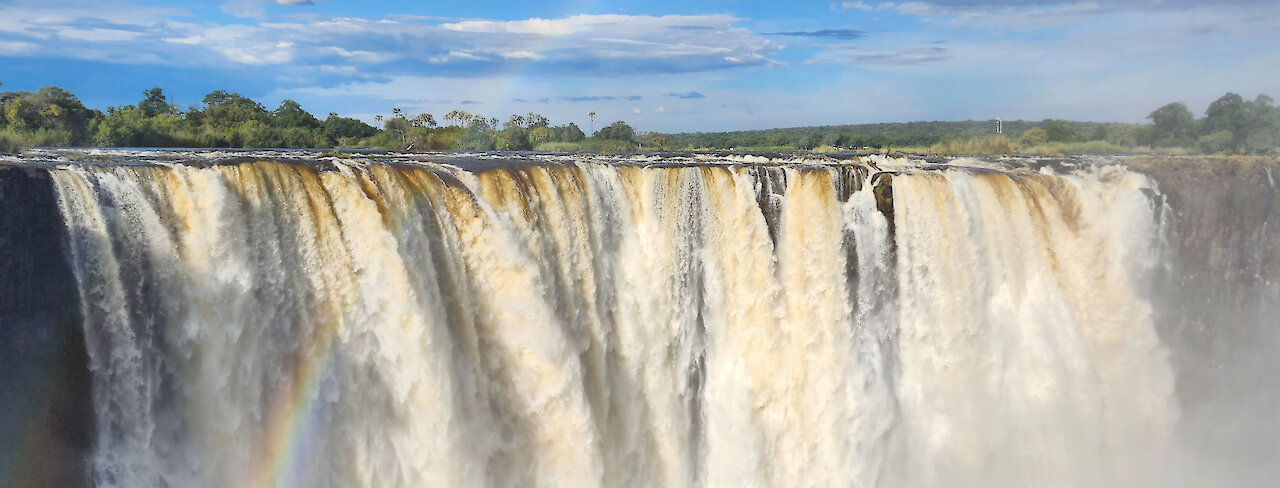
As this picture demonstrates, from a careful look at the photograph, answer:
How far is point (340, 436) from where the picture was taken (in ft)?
36.4

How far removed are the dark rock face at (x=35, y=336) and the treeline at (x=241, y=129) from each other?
33.1 ft

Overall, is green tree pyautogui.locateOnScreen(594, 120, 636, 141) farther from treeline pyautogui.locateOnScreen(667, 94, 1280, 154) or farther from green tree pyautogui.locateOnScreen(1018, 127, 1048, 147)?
green tree pyautogui.locateOnScreen(1018, 127, 1048, 147)

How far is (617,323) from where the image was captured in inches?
524

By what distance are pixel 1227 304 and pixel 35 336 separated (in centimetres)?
1979

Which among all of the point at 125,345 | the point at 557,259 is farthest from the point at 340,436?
the point at 557,259

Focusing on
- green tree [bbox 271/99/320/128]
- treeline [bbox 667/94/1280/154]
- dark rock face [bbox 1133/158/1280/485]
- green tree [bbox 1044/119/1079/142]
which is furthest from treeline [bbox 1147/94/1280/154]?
green tree [bbox 271/99/320/128]

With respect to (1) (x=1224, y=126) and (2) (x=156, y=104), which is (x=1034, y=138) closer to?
(1) (x=1224, y=126)

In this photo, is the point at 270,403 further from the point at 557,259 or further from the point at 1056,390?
the point at 1056,390

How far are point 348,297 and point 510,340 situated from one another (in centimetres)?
219

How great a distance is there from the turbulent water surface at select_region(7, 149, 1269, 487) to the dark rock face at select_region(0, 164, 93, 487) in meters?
0.19

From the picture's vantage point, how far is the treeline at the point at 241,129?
24.0 metres

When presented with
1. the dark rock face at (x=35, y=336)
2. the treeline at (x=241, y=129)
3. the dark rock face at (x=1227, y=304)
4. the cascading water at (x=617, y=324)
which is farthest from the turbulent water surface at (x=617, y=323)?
the treeline at (x=241, y=129)

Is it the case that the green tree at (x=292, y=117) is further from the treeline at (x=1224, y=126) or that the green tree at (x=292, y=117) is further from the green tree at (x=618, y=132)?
the treeline at (x=1224, y=126)

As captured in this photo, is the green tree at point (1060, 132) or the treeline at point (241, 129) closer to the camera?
the treeline at point (241, 129)
